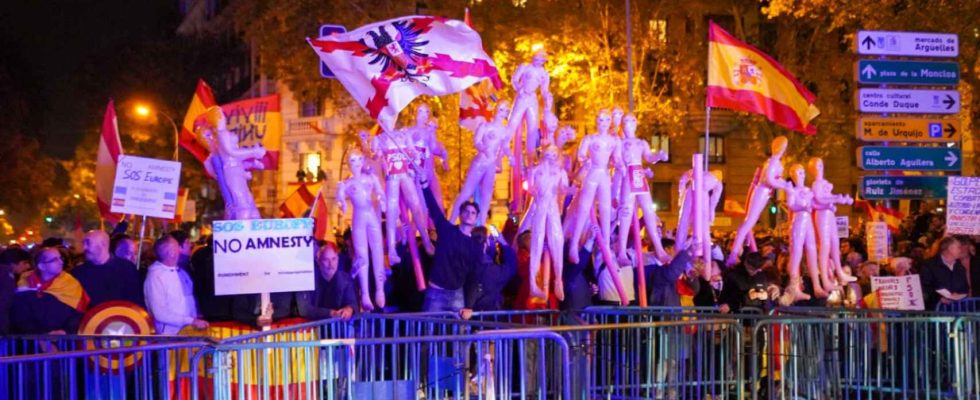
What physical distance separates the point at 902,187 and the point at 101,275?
11140mm

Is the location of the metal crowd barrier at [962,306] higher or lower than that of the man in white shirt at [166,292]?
lower

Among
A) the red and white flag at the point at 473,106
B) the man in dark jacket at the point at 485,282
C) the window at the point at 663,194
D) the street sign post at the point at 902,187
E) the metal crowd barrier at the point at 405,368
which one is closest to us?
the metal crowd barrier at the point at 405,368

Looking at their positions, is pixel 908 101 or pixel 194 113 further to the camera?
pixel 194 113

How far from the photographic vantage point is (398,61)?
12688 millimetres

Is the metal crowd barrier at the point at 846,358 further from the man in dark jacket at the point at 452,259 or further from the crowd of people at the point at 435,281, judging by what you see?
the man in dark jacket at the point at 452,259

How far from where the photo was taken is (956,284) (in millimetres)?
13242

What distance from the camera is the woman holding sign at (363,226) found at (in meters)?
11.7

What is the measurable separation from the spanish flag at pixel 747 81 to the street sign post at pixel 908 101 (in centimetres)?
222

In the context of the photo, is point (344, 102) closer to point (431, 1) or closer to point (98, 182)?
point (431, 1)

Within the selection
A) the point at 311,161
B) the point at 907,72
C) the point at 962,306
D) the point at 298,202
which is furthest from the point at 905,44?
the point at 311,161

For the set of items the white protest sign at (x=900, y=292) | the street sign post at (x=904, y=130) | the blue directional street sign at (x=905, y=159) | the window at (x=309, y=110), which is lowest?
the white protest sign at (x=900, y=292)

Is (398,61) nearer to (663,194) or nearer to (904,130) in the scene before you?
(904,130)

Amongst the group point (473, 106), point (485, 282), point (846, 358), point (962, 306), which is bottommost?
point (846, 358)

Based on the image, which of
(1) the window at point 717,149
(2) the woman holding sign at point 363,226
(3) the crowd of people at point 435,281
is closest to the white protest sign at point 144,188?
(3) the crowd of people at point 435,281
